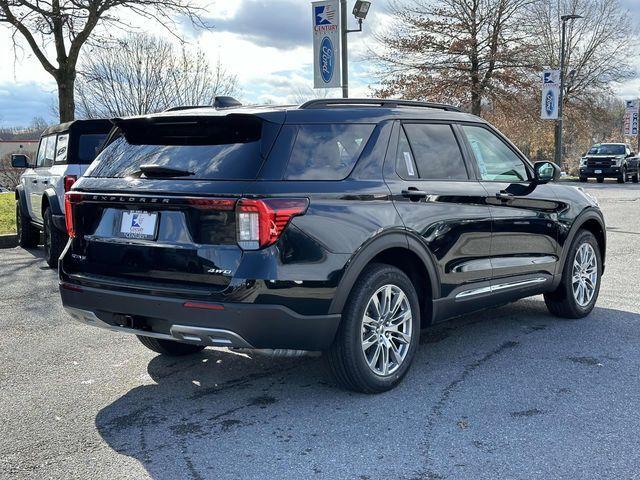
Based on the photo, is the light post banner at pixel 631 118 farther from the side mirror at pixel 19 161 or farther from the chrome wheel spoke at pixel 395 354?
the chrome wheel spoke at pixel 395 354

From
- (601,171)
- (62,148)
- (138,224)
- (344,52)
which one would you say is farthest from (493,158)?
(601,171)

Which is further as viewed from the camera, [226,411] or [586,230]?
[586,230]

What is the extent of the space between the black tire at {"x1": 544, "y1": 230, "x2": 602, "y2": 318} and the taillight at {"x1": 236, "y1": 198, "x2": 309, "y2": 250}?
11.0 ft

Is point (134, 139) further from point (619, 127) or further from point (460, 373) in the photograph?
point (619, 127)

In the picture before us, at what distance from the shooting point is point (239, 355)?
5.25 meters

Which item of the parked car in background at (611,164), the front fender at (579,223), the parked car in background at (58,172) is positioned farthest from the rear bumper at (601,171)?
the front fender at (579,223)

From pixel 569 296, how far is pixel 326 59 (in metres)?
8.34

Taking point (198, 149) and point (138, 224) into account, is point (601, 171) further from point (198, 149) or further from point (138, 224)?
point (138, 224)

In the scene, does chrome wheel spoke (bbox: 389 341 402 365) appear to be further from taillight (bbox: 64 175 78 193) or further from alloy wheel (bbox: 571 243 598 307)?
taillight (bbox: 64 175 78 193)

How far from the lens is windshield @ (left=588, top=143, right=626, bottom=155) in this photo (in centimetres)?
3350

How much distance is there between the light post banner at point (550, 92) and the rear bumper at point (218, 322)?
83.2ft

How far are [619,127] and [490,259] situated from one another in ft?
195

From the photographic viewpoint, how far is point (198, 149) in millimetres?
4051

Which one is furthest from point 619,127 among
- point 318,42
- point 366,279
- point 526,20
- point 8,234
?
point 366,279
